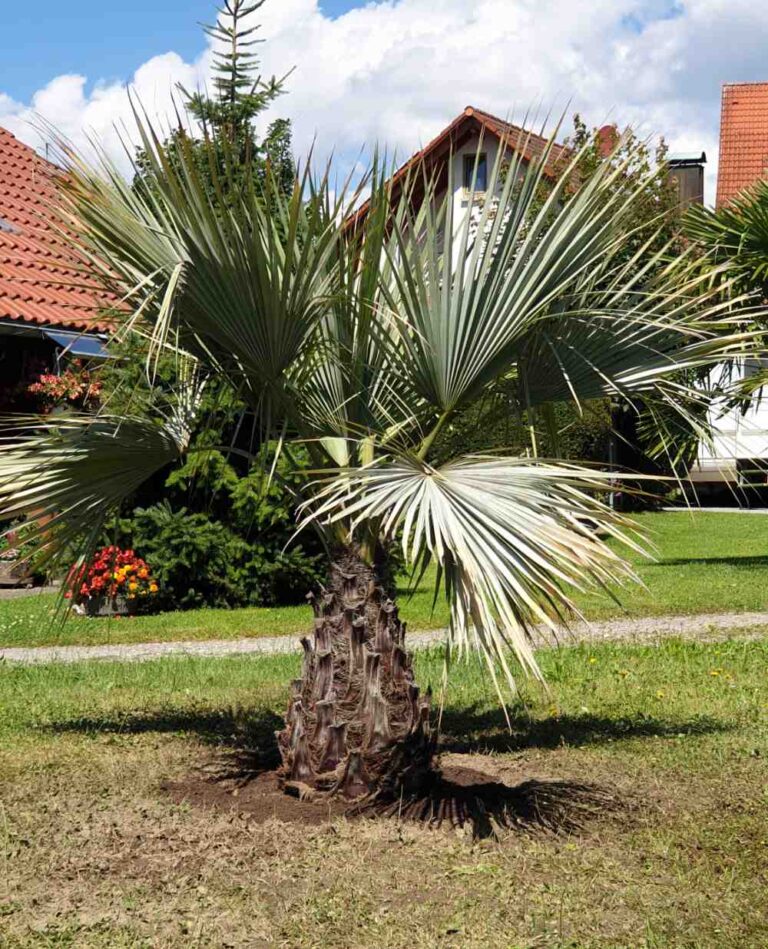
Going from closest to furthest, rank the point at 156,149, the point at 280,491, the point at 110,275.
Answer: the point at 156,149, the point at 110,275, the point at 280,491

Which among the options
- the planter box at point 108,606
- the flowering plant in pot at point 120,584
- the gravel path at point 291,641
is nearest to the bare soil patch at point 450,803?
the gravel path at point 291,641

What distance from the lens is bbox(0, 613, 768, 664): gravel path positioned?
10.6 metres

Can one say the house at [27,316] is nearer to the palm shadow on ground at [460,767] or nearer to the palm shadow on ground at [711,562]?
the palm shadow on ground at [711,562]

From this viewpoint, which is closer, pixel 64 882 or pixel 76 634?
pixel 64 882

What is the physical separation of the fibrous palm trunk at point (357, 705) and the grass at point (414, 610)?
3.46m

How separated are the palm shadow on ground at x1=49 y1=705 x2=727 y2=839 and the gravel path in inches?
99.0

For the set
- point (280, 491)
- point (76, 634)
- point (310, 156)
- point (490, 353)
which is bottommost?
point (76, 634)

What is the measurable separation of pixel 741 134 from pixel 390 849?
3619 cm

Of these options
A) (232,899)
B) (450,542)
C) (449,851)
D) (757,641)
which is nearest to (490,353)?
(450,542)

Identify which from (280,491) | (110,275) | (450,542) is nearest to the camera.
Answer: (450,542)

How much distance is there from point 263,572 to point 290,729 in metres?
7.45

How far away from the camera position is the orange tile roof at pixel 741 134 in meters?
37.0

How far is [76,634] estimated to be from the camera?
38.8ft

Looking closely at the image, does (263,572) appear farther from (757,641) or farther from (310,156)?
(310,156)
